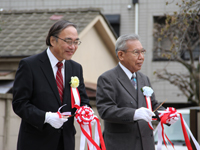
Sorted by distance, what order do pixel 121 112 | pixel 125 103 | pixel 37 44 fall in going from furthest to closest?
pixel 37 44 → pixel 125 103 → pixel 121 112

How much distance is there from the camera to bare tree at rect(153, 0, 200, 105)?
5.99m

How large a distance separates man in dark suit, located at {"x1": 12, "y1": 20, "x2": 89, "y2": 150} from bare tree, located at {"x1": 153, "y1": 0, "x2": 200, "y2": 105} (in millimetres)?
2679

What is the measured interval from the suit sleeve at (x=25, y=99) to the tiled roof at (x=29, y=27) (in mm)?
5441

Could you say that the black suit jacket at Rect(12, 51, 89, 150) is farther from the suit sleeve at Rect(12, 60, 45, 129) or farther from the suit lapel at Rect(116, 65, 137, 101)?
the suit lapel at Rect(116, 65, 137, 101)

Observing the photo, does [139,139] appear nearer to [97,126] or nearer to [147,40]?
Answer: [97,126]

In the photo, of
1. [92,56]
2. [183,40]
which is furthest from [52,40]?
→ [92,56]

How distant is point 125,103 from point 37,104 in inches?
37.9

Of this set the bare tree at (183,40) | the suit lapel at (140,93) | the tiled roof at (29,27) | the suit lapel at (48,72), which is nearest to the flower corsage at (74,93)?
the suit lapel at (48,72)

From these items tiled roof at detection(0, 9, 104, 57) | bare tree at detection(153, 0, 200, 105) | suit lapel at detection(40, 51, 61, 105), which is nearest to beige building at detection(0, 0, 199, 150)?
tiled roof at detection(0, 9, 104, 57)

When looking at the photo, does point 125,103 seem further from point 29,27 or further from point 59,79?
point 29,27

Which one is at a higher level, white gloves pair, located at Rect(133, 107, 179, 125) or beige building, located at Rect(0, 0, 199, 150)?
beige building, located at Rect(0, 0, 199, 150)

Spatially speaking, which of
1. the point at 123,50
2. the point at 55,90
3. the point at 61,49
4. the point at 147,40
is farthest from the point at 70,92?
the point at 147,40

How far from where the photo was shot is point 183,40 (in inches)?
289

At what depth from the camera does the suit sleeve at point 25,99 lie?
3.13 m
